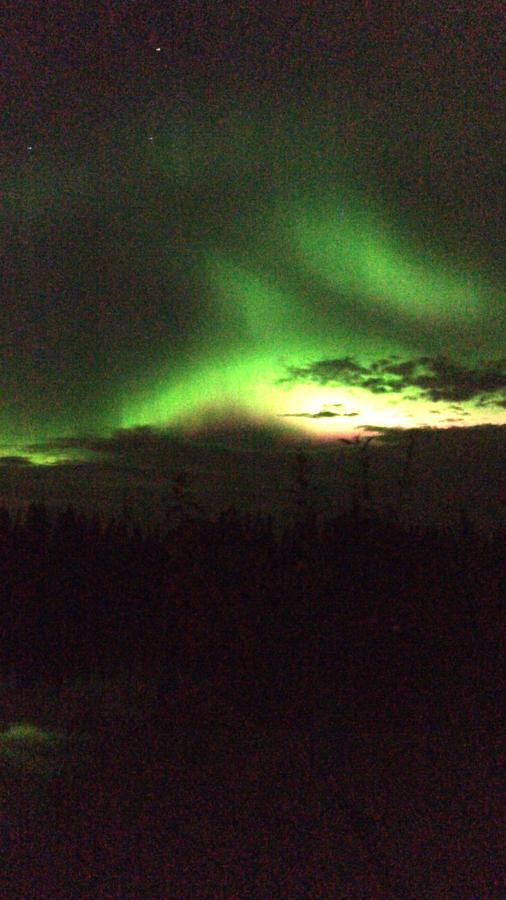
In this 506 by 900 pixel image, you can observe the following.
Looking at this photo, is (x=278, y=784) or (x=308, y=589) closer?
(x=278, y=784)

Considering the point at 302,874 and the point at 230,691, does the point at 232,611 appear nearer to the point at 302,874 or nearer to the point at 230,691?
the point at 230,691

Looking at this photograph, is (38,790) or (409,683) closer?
(38,790)

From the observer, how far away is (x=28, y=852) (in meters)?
7.47

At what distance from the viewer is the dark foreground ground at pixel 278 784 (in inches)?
273

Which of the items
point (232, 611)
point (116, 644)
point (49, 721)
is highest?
point (232, 611)

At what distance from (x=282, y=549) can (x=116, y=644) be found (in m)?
15.2

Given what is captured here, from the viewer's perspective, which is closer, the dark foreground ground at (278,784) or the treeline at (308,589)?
the dark foreground ground at (278,784)

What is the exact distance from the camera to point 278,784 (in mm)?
9594

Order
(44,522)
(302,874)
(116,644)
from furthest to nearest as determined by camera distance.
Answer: (44,522) < (116,644) < (302,874)

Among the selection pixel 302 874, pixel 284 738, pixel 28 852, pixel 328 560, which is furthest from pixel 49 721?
pixel 302 874

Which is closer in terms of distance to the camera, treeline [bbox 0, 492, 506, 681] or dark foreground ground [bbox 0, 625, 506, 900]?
dark foreground ground [bbox 0, 625, 506, 900]

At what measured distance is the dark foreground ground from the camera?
6.93m

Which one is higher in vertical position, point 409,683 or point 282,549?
point 282,549

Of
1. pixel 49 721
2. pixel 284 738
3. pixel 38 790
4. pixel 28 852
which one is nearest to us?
pixel 28 852
